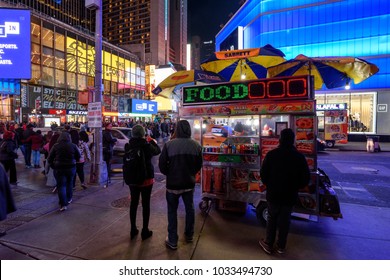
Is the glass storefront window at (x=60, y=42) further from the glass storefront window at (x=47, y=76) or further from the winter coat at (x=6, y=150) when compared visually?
the winter coat at (x=6, y=150)

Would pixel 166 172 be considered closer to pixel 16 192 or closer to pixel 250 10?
pixel 16 192

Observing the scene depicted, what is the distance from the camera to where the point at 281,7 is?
33750mm

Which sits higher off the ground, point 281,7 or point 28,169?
point 281,7

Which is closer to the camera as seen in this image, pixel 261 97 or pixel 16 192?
pixel 261 97

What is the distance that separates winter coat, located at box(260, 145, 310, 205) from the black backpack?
6.83ft

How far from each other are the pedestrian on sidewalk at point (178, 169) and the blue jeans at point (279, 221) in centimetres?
129

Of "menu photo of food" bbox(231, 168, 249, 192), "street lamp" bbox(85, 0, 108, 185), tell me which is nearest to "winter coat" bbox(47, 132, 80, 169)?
"street lamp" bbox(85, 0, 108, 185)

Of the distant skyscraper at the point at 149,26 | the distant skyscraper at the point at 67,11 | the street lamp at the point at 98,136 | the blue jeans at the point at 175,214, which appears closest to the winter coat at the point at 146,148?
the blue jeans at the point at 175,214

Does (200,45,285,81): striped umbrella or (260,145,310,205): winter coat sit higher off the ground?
(200,45,285,81): striped umbrella

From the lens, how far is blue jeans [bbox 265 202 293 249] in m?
3.74

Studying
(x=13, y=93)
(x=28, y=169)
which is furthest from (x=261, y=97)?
(x=13, y=93)

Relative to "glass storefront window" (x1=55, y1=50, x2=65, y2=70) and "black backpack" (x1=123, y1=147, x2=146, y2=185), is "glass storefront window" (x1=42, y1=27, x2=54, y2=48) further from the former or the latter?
"black backpack" (x1=123, y1=147, x2=146, y2=185)
